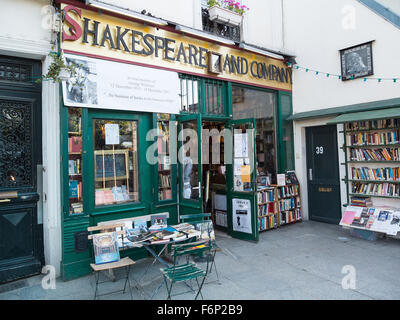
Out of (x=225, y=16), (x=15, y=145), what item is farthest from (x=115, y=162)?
(x=225, y=16)

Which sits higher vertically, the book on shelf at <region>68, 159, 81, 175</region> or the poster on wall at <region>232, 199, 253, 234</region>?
the book on shelf at <region>68, 159, 81, 175</region>

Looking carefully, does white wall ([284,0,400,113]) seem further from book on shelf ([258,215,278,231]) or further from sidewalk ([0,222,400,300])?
sidewalk ([0,222,400,300])

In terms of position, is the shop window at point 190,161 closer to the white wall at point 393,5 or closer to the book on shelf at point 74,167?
the book on shelf at point 74,167

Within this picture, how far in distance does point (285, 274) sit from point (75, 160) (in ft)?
11.7

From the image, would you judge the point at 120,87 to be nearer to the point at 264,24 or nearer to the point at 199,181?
the point at 199,181

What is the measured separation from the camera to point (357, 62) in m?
6.71

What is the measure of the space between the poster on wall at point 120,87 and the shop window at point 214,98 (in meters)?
0.83

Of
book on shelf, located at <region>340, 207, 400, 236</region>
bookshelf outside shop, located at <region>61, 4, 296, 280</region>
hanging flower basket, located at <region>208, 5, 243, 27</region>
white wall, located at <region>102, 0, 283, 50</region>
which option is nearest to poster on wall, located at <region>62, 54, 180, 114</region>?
bookshelf outside shop, located at <region>61, 4, 296, 280</region>

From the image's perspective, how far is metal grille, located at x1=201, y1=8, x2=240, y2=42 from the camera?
22.1 ft

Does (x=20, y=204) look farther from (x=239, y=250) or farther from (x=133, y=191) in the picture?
(x=239, y=250)

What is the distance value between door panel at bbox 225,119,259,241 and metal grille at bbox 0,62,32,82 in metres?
3.79

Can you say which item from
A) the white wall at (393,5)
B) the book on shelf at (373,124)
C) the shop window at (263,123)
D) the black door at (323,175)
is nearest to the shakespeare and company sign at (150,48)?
the shop window at (263,123)

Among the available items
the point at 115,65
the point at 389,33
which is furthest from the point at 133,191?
the point at 389,33

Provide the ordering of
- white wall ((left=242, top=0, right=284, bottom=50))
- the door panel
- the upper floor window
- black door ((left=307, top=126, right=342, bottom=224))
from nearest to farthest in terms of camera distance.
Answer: the door panel < the upper floor window < black door ((left=307, top=126, right=342, bottom=224)) < white wall ((left=242, top=0, right=284, bottom=50))
